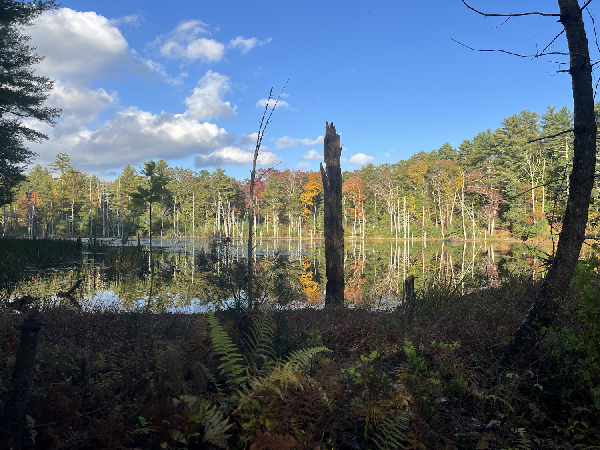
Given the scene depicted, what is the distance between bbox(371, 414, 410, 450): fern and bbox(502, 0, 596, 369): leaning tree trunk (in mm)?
2037

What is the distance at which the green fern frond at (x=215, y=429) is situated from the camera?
204 centimetres

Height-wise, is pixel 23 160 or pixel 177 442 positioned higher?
pixel 23 160

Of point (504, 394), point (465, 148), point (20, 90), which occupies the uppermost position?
point (465, 148)

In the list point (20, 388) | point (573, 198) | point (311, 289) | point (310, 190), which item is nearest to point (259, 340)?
point (20, 388)

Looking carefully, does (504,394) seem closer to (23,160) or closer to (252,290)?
(252,290)

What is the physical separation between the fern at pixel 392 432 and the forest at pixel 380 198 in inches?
1659

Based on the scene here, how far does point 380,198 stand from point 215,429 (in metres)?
56.7

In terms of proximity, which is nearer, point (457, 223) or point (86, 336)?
point (86, 336)

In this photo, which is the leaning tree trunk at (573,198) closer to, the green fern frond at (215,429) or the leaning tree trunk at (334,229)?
the green fern frond at (215,429)

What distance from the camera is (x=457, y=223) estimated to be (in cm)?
4847

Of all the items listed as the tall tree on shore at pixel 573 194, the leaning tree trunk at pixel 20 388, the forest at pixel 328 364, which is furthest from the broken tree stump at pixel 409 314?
the leaning tree trunk at pixel 20 388

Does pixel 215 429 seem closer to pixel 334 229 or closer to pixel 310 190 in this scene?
pixel 334 229

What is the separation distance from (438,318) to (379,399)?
376 centimetres

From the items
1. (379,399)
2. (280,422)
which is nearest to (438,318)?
(379,399)
